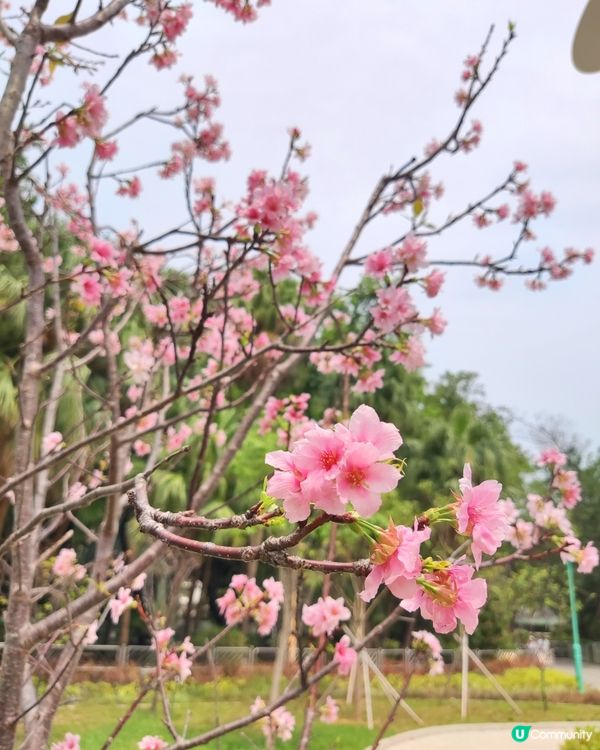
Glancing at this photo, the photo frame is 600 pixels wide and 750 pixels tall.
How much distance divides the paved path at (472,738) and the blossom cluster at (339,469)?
2061 millimetres

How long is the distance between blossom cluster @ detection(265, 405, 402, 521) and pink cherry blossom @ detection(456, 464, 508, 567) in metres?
0.08

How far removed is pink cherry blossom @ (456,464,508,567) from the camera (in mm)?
494

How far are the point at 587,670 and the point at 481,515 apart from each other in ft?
18.2

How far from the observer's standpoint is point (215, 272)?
1.99 metres

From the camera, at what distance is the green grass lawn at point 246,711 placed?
3.32 metres

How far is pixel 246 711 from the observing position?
4012 mm

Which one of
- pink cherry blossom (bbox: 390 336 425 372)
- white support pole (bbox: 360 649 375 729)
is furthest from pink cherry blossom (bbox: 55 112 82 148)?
white support pole (bbox: 360 649 375 729)

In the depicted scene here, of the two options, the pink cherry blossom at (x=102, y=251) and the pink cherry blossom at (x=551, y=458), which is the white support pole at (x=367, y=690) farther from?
the pink cherry blossom at (x=102, y=251)

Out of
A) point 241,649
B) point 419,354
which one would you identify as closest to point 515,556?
point 419,354

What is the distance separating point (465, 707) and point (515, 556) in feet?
11.4

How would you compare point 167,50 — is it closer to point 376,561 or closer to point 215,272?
point 215,272

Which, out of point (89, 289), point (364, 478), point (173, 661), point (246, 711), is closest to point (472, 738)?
point (246, 711)

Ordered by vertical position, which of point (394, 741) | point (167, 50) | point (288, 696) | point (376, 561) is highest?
point (167, 50)

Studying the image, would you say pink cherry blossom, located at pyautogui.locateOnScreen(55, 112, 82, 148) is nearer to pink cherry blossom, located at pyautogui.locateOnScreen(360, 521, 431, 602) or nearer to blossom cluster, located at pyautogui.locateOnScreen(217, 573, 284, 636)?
blossom cluster, located at pyautogui.locateOnScreen(217, 573, 284, 636)
